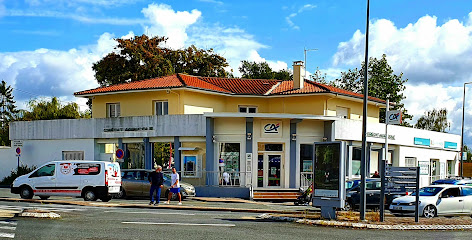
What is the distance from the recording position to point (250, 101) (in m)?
40.9

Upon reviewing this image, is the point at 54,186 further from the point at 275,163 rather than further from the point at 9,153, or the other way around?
the point at 9,153

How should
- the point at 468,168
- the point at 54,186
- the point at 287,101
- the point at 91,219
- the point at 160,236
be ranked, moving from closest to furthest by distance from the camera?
the point at 160,236
the point at 91,219
the point at 54,186
the point at 287,101
the point at 468,168

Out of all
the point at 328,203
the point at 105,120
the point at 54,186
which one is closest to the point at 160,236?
the point at 328,203

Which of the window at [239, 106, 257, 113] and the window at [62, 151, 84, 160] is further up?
the window at [239, 106, 257, 113]

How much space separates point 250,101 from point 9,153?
16.9m

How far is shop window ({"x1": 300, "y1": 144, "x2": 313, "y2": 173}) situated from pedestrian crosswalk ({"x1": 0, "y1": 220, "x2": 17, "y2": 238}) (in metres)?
20.8

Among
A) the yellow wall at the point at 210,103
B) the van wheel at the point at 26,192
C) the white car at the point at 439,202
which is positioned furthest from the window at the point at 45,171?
the white car at the point at 439,202

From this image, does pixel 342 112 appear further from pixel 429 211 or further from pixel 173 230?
pixel 173 230

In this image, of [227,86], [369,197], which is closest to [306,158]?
[369,197]

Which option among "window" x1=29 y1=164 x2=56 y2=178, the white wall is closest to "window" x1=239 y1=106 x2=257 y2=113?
the white wall

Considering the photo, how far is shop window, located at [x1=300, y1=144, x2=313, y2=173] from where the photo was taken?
1341 inches

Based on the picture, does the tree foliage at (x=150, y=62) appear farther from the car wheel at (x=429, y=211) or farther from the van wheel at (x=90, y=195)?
the car wheel at (x=429, y=211)

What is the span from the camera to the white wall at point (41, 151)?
37844 millimetres

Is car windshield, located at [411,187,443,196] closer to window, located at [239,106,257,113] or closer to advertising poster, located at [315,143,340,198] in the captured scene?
advertising poster, located at [315,143,340,198]
